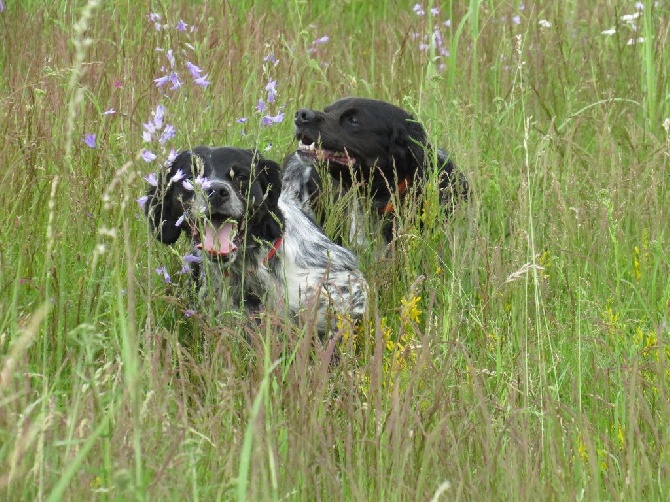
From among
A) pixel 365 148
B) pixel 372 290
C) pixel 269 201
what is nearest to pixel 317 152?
pixel 365 148

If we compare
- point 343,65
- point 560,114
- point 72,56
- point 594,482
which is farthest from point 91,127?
point 594,482

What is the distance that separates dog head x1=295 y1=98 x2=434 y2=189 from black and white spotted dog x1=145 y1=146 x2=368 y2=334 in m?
0.74

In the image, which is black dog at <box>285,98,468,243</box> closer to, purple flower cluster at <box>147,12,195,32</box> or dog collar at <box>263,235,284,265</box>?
purple flower cluster at <box>147,12,195,32</box>

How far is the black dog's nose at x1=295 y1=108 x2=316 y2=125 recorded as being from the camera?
5.23 m

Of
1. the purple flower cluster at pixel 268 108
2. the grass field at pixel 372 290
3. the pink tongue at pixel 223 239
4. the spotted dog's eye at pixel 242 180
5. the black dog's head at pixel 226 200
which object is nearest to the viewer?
the grass field at pixel 372 290

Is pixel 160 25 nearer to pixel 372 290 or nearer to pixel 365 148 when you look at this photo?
pixel 365 148

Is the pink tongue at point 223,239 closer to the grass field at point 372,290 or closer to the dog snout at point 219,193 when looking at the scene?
the dog snout at point 219,193

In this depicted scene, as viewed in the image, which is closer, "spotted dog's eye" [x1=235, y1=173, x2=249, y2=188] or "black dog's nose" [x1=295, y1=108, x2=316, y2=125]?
"spotted dog's eye" [x1=235, y1=173, x2=249, y2=188]

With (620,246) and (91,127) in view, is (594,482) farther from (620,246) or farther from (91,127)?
(91,127)

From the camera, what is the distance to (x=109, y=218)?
4359mm

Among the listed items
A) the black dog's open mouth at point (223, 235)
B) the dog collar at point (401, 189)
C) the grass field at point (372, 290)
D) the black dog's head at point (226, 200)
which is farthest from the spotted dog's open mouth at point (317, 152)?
the black dog's open mouth at point (223, 235)

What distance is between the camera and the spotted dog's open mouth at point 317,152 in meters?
5.09

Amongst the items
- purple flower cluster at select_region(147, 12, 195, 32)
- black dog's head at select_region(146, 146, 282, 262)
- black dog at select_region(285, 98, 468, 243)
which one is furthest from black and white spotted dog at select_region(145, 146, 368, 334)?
purple flower cluster at select_region(147, 12, 195, 32)

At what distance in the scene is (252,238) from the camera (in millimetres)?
4238
